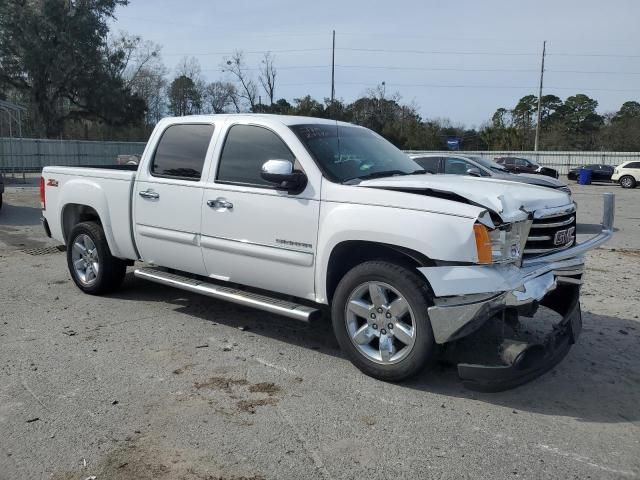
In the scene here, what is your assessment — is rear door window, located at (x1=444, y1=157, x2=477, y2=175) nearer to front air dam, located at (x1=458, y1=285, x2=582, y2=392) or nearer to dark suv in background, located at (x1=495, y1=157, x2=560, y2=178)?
front air dam, located at (x1=458, y1=285, x2=582, y2=392)

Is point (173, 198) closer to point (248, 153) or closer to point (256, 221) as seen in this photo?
point (248, 153)

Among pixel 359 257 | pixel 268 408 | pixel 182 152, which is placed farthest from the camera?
pixel 182 152

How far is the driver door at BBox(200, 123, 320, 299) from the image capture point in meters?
4.66

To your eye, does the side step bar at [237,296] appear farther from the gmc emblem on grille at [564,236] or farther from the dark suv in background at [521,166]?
the dark suv in background at [521,166]

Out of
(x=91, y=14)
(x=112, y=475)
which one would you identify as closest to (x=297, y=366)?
(x=112, y=475)

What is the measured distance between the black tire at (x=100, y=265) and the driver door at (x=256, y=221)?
65.4 inches

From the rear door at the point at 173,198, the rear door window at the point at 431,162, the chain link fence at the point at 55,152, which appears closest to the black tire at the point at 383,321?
the rear door at the point at 173,198

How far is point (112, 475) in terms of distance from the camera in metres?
3.16

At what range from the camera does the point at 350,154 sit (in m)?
5.05

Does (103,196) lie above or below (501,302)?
above

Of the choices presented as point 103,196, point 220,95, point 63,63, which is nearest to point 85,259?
point 103,196

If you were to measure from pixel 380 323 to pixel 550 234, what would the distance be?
4.61 ft

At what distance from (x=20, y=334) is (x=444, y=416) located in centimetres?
391

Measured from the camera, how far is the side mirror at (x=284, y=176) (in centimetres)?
446
